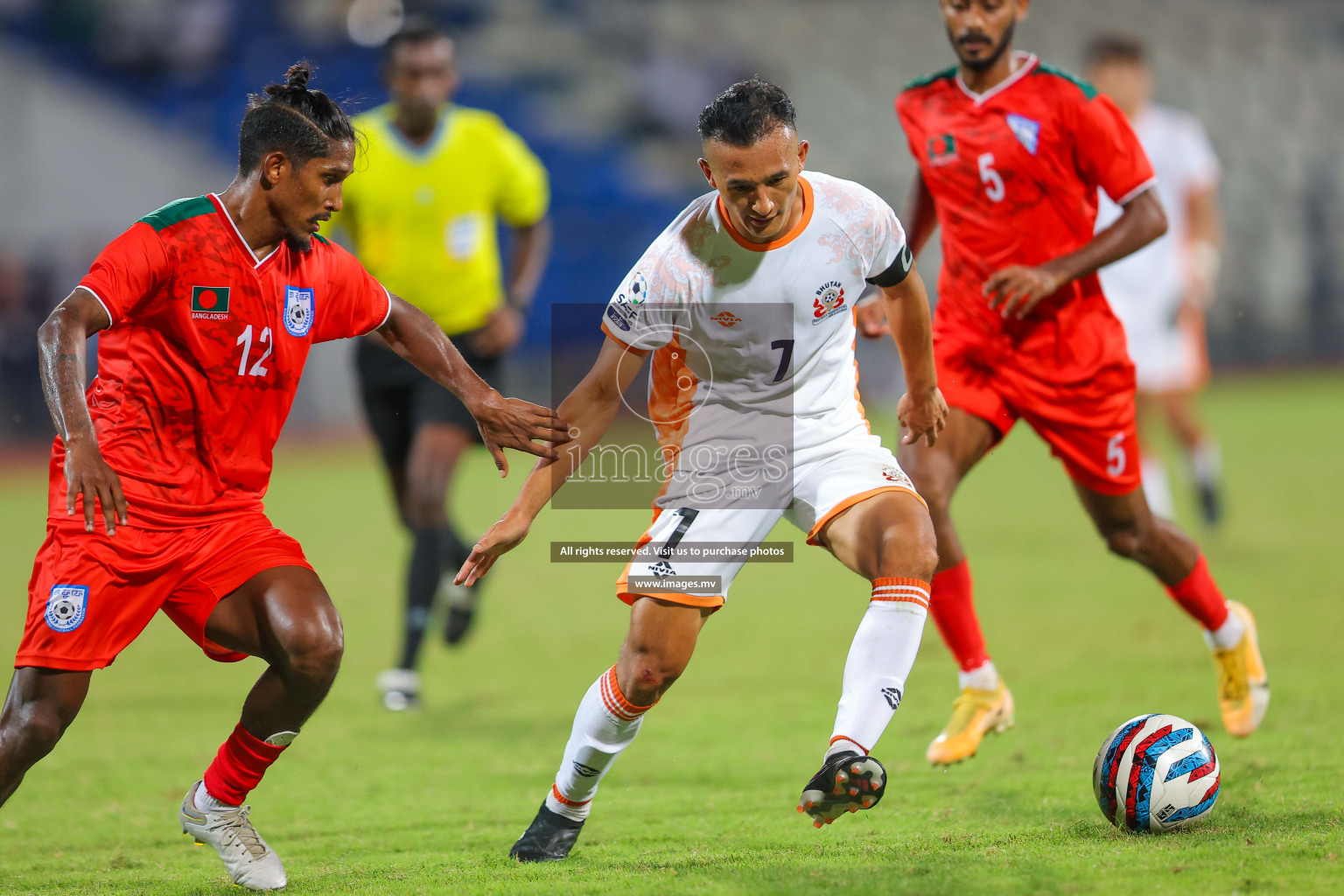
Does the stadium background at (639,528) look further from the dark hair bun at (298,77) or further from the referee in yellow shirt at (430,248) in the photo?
the referee in yellow shirt at (430,248)

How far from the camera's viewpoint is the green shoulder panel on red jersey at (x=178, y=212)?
148 inches

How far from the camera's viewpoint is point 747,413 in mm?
4191

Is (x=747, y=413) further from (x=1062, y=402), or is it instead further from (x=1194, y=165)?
(x=1194, y=165)

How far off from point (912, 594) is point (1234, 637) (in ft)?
7.26

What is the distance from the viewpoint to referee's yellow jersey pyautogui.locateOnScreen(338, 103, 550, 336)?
708 centimetres

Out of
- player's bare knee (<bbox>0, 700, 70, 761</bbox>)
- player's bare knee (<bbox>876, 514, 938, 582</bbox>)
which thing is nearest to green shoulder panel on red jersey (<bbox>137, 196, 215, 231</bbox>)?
player's bare knee (<bbox>0, 700, 70, 761</bbox>)

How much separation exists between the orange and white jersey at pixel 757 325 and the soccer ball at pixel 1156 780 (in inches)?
45.7

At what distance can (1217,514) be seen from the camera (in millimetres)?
9555

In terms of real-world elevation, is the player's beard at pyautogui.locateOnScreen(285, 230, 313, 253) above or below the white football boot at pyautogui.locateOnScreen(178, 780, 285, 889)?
above

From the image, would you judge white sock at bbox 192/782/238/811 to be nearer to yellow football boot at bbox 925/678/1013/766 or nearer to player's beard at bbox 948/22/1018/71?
yellow football boot at bbox 925/678/1013/766

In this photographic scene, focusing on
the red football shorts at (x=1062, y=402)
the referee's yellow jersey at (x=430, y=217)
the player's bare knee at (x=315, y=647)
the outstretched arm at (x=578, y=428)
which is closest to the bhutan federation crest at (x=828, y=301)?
the outstretched arm at (x=578, y=428)

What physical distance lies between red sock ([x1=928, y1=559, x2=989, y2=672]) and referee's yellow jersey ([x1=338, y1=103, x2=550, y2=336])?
3.11 metres

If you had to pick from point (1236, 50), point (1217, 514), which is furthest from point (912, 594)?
point (1236, 50)

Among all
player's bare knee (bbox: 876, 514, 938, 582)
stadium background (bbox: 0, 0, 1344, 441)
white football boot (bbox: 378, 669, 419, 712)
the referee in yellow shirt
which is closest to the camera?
player's bare knee (bbox: 876, 514, 938, 582)
